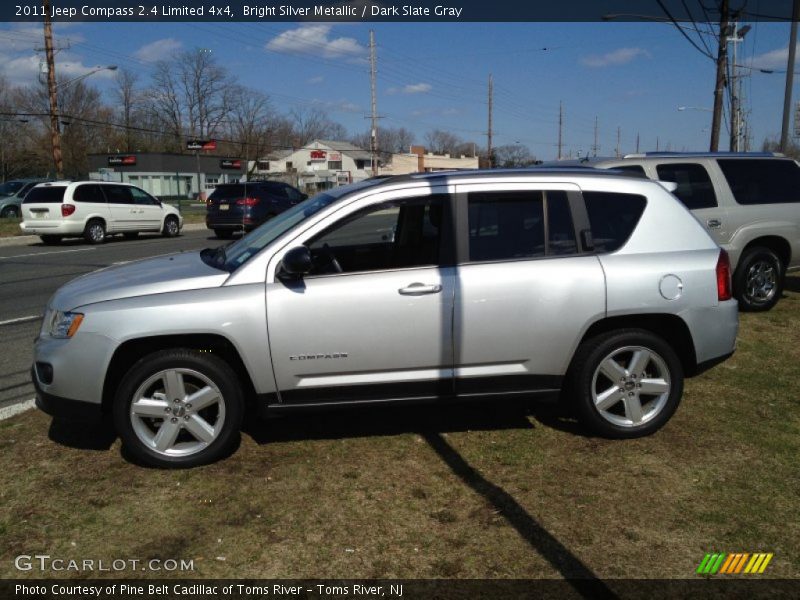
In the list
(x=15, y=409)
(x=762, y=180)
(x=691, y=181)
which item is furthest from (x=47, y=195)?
(x=762, y=180)

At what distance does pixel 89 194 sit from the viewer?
1944 cm

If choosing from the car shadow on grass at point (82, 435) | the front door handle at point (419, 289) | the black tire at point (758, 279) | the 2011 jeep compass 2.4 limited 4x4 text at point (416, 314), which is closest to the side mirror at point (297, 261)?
the 2011 jeep compass 2.4 limited 4x4 text at point (416, 314)

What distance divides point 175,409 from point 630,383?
113 inches

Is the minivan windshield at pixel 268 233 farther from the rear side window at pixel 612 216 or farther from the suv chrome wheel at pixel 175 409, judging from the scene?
Result: the rear side window at pixel 612 216

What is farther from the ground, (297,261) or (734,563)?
(297,261)

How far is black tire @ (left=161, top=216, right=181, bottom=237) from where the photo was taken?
22.1 metres

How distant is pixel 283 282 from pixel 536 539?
1988 millimetres

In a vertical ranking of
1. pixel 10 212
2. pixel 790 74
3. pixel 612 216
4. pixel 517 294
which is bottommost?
pixel 517 294

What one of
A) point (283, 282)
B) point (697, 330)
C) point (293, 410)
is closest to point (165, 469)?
point (293, 410)

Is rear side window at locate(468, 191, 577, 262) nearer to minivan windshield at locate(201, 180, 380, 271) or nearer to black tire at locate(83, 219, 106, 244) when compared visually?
minivan windshield at locate(201, 180, 380, 271)

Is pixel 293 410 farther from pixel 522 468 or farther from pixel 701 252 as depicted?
pixel 701 252

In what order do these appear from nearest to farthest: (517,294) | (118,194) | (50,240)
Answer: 1. (517,294)
2. (50,240)
3. (118,194)

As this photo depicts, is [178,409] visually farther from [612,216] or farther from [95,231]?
[95,231]

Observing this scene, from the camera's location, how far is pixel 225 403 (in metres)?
3.93
